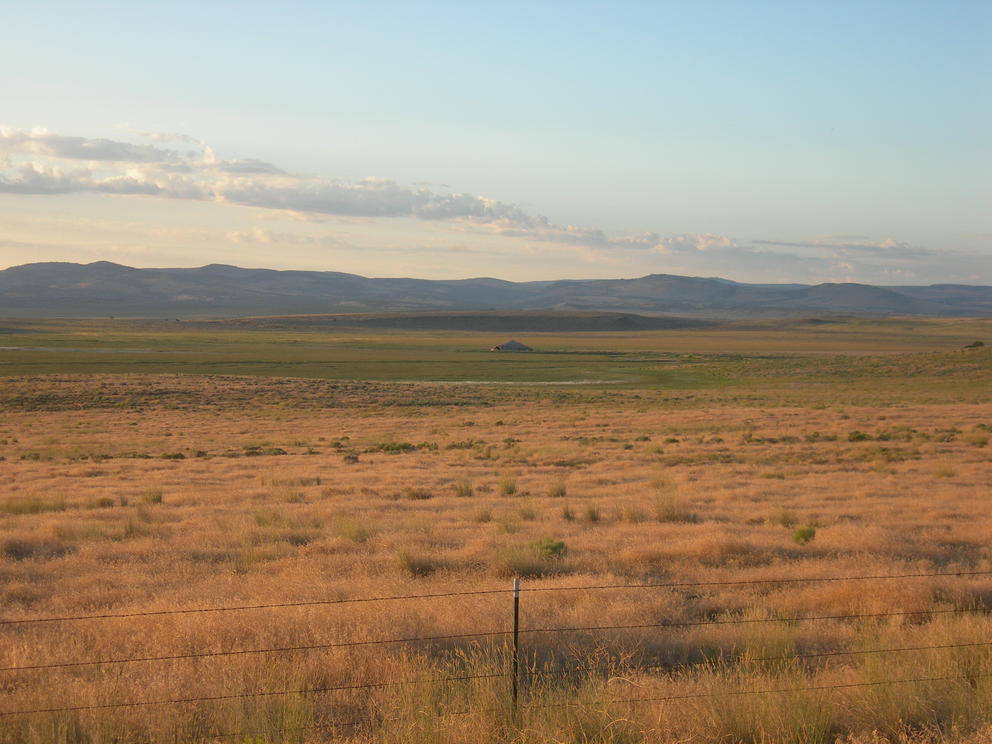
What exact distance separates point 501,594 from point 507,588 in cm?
46

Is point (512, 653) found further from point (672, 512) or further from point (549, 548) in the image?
point (672, 512)

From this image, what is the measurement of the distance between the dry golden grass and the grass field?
0.12 feet

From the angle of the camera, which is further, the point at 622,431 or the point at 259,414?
the point at 259,414

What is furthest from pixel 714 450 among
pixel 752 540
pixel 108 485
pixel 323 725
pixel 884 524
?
pixel 323 725

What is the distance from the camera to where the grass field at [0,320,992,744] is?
5.60 metres

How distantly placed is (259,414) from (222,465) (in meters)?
21.7

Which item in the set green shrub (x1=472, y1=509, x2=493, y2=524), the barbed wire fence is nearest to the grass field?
the barbed wire fence

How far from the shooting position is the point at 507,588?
8953 mm

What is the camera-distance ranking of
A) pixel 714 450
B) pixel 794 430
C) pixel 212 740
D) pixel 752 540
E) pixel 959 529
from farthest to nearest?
pixel 794 430
pixel 714 450
pixel 959 529
pixel 752 540
pixel 212 740

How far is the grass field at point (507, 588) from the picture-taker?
5598 millimetres

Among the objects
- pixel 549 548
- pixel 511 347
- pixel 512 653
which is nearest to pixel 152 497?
pixel 549 548

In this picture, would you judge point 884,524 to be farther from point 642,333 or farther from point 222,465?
point 642,333

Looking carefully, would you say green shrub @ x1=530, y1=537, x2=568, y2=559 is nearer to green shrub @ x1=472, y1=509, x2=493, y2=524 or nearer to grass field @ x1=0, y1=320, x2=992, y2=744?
grass field @ x1=0, y1=320, x2=992, y2=744

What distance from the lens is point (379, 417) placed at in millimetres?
43812
